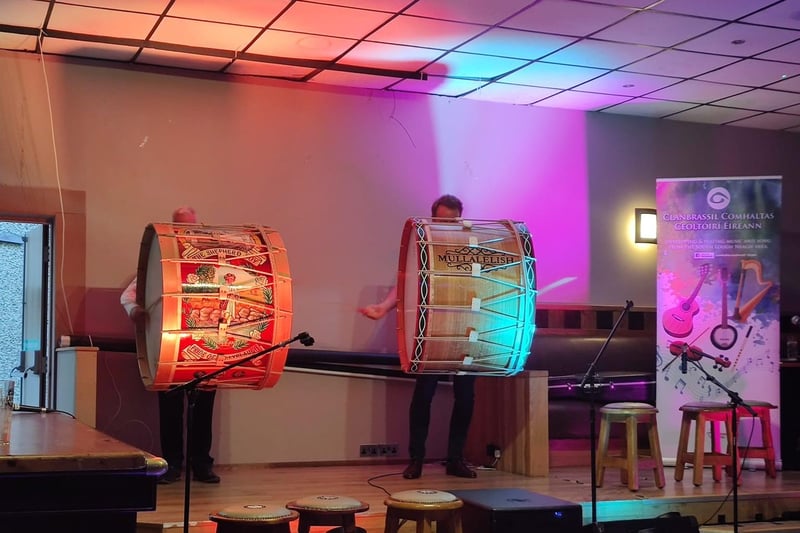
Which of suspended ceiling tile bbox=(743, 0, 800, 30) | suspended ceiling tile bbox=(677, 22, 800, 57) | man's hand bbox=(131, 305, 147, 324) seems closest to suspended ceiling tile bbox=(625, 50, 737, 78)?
suspended ceiling tile bbox=(677, 22, 800, 57)

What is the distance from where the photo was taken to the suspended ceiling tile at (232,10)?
5.50 metres

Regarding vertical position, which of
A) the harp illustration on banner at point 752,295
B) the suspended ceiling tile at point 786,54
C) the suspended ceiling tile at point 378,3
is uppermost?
the suspended ceiling tile at point 378,3

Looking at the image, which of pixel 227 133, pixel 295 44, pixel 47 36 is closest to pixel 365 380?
pixel 227 133

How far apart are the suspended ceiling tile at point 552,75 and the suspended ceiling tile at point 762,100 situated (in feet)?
4.45

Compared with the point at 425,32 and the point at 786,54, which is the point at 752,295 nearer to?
the point at 786,54

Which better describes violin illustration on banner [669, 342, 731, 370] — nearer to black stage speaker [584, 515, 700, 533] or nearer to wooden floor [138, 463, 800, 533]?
wooden floor [138, 463, 800, 533]

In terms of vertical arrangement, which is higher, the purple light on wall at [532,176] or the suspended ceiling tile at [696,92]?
the suspended ceiling tile at [696,92]

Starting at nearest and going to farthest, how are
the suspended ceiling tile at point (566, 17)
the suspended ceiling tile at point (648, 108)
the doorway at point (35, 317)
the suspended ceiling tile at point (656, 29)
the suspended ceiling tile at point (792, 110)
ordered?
the suspended ceiling tile at point (566, 17)
the suspended ceiling tile at point (656, 29)
the doorway at point (35, 317)
the suspended ceiling tile at point (648, 108)
the suspended ceiling tile at point (792, 110)

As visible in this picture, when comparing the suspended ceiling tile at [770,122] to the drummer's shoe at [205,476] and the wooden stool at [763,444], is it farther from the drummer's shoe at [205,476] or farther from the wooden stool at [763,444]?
the drummer's shoe at [205,476]

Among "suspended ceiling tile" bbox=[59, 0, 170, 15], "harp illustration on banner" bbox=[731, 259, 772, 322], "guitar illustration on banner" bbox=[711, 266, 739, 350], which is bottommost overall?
"guitar illustration on banner" bbox=[711, 266, 739, 350]

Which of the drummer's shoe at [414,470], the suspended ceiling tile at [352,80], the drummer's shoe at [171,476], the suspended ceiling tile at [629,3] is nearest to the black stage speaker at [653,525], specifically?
the drummer's shoe at [414,470]

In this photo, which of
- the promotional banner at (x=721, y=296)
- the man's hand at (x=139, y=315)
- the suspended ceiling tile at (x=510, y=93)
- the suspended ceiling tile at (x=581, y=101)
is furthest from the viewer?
the suspended ceiling tile at (x=581, y=101)

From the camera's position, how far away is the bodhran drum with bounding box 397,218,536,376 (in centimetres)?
507

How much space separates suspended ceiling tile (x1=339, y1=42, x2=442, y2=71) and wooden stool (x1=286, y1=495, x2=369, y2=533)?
324 centimetres
